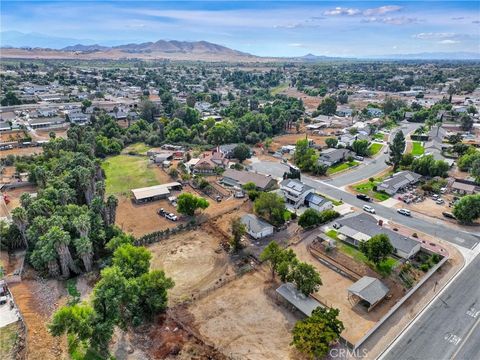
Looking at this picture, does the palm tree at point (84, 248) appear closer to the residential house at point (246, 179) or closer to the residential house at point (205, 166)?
the residential house at point (246, 179)

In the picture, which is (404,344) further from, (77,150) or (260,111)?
(260,111)

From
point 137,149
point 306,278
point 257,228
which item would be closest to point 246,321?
point 306,278

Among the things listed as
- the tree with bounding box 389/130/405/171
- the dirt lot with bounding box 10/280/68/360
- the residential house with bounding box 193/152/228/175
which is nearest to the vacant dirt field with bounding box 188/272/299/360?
the dirt lot with bounding box 10/280/68/360

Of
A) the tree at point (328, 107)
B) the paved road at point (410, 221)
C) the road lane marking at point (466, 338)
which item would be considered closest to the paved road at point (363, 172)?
the paved road at point (410, 221)

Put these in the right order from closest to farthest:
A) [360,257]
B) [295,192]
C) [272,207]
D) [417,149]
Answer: [360,257]
[272,207]
[295,192]
[417,149]

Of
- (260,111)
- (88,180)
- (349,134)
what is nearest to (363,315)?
(88,180)

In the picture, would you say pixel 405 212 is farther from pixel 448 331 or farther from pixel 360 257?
pixel 448 331
